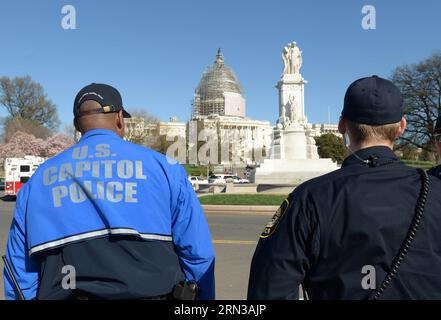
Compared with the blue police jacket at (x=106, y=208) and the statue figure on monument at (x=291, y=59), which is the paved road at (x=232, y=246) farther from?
the statue figure on monument at (x=291, y=59)

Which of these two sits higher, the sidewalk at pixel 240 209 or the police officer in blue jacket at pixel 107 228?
the police officer in blue jacket at pixel 107 228

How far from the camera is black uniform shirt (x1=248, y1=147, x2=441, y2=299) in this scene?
6.12ft

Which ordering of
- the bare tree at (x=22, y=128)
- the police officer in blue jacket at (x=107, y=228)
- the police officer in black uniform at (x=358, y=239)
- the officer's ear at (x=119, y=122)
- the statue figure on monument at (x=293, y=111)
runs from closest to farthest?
the police officer in black uniform at (x=358, y=239) < the police officer in blue jacket at (x=107, y=228) < the officer's ear at (x=119, y=122) < the statue figure on monument at (x=293, y=111) < the bare tree at (x=22, y=128)

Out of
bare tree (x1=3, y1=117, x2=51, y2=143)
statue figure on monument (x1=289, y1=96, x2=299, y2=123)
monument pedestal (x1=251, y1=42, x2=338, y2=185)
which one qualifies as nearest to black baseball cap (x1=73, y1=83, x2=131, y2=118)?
monument pedestal (x1=251, y1=42, x2=338, y2=185)

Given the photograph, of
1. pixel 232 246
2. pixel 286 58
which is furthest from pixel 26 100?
pixel 232 246

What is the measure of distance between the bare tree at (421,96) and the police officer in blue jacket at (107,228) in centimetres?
4827

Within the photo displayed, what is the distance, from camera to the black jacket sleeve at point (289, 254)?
1.90 m

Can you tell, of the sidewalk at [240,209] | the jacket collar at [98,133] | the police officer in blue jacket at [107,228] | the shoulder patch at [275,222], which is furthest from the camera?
the sidewalk at [240,209]

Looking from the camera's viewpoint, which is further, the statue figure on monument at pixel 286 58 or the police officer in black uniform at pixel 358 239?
the statue figure on monument at pixel 286 58

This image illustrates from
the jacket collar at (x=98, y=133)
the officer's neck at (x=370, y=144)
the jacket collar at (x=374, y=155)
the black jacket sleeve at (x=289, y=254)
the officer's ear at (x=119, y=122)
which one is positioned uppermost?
the officer's ear at (x=119, y=122)

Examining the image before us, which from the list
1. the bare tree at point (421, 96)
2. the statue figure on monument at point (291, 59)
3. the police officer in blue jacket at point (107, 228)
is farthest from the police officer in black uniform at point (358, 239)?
the bare tree at point (421, 96)

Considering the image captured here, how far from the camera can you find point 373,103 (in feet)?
6.71

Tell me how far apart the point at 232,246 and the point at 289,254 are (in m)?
8.00
